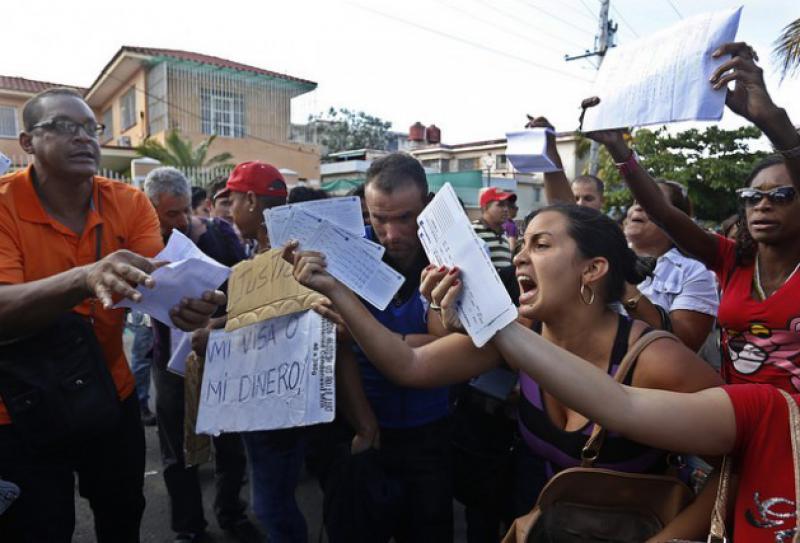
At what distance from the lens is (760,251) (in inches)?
88.3

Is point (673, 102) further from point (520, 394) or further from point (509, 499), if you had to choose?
point (509, 499)

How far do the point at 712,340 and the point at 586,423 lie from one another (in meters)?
2.40

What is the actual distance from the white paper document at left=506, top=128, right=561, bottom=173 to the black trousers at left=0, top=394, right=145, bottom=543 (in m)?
1.95

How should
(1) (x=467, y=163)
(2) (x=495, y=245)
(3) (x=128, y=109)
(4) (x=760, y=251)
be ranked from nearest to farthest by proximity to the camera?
(4) (x=760, y=251) → (2) (x=495, y=245) → (3) (x=128, y=109) → (1) (x=467, y=163)

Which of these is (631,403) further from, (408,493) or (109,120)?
(109,120)

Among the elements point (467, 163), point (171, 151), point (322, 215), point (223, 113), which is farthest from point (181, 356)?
point (467, 163)

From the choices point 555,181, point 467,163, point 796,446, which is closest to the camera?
point 796,446

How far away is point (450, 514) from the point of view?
213cm

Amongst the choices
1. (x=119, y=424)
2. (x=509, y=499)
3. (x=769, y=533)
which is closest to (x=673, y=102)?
(x=769, y=533)

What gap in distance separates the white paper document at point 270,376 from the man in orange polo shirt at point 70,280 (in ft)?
0.66

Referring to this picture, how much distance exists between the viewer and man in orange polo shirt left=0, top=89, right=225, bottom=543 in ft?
5.82

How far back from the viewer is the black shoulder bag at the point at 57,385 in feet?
6.03

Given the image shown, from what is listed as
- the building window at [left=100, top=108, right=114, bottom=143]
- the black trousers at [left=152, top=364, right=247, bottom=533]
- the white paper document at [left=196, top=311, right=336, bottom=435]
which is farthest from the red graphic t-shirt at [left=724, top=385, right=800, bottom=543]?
the building window at [left=100, top=108, right=114, bottom=143]

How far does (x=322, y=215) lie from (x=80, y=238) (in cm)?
103
